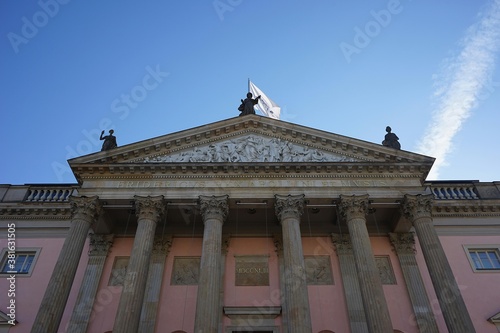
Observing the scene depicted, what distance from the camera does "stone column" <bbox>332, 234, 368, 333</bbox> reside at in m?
18.2

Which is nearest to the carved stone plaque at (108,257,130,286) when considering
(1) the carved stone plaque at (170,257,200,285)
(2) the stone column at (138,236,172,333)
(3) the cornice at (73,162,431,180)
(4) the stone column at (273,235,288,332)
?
(2) the stone column at (138,236,172,333)

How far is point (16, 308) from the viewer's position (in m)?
18.8

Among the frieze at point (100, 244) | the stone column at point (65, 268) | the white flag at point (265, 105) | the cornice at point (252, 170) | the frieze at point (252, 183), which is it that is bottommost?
the stone column at point (65, 268)

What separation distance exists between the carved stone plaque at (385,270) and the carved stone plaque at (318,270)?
96.2 inches

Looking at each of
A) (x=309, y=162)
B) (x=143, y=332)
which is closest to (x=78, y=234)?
(x=143, y=332)

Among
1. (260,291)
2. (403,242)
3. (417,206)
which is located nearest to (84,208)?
(260,291)

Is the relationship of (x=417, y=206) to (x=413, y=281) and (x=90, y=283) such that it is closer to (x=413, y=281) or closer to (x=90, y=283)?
(x=413, y=281)

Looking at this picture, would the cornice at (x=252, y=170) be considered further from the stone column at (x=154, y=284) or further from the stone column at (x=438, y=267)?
the stone column at (x=154, y=284)

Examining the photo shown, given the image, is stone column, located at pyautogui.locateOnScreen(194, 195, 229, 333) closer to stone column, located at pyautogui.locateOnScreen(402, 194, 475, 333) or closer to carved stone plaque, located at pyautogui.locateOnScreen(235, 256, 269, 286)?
carved stone plaque, located at pyautogui.locateOnScreen(235, 256, 269, 286)

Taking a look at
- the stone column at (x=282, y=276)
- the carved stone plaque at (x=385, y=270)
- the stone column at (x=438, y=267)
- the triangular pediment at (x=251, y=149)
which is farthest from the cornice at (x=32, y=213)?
the stone column at (x=438, y=267)

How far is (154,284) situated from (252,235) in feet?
17.6

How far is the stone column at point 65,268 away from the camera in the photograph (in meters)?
14.9

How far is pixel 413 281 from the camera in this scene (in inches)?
766

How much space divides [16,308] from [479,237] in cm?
2284
